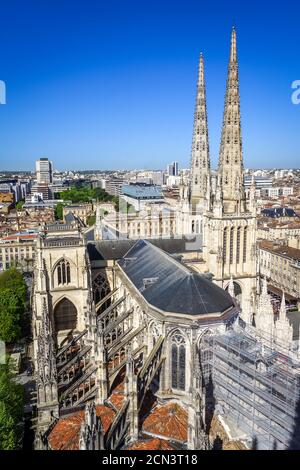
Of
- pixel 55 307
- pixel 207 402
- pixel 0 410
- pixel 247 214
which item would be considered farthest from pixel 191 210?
pixel 0 410

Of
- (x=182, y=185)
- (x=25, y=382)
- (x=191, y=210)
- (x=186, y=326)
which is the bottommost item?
(x=25, y=382)

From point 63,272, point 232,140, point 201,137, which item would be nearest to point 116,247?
point 63,272

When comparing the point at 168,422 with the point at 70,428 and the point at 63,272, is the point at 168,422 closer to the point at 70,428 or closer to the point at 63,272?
the point at 70,428

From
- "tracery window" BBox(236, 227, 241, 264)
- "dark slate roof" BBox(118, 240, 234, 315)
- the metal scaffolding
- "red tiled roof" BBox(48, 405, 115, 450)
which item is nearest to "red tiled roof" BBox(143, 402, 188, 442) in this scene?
the metal scaffolding

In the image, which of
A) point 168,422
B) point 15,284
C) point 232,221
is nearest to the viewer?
point 168,422

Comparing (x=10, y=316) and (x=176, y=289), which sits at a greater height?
(x=176, y=289)

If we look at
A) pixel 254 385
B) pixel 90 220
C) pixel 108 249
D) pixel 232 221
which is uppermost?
pixel 232 221

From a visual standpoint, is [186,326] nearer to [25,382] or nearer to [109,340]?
[109,340]

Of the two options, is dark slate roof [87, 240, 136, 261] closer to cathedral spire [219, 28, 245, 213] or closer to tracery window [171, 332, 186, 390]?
cathedral spire [219, 28, 245, 213]
